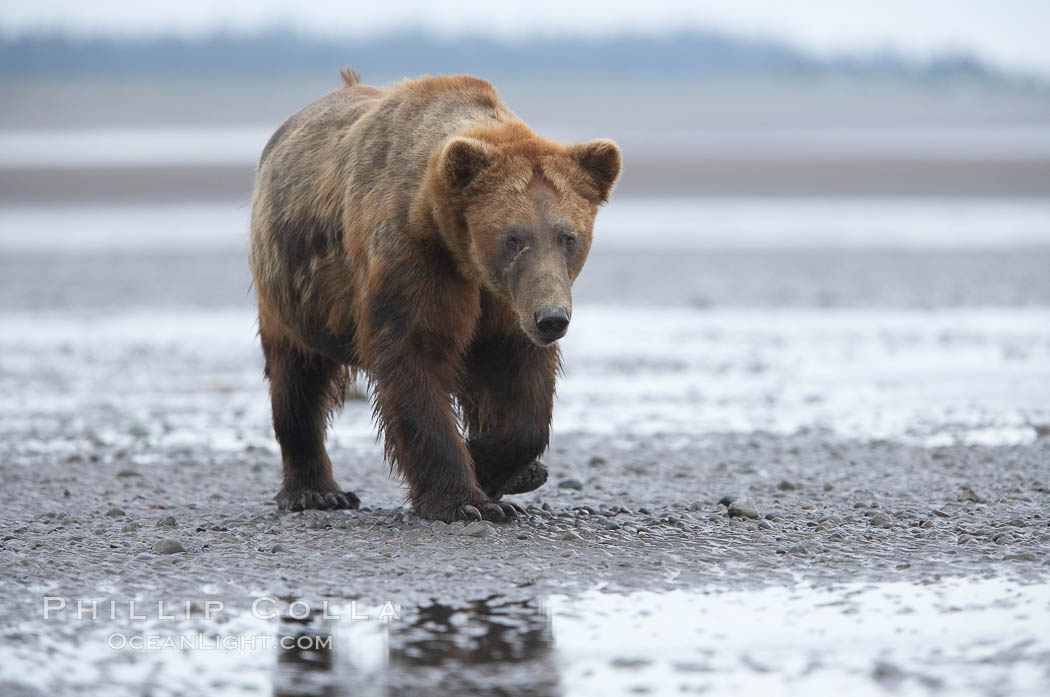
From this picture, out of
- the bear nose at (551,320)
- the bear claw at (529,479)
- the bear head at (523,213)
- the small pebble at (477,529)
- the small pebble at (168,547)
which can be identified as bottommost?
the small pebble at (168,547)

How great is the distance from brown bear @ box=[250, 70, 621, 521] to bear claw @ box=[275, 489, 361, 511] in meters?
0.01

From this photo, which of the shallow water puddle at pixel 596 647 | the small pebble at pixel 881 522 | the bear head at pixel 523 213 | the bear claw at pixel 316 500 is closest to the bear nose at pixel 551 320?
the bear head at pixel 523 213

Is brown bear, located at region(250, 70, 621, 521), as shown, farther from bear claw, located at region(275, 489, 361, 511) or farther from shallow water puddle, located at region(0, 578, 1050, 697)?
shallow water puddle, located at region(0, 578, 1050, 697)

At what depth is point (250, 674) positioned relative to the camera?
3.94 metres

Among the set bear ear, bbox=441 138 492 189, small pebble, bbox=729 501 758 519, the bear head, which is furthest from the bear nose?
small pebble, bbox=729 501 758 519

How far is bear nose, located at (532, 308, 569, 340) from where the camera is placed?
5090mm

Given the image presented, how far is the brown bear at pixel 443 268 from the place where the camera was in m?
5.36

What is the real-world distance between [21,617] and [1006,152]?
35.2 metres

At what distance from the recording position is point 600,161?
5.61 metres

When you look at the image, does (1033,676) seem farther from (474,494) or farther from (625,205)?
(625,205)

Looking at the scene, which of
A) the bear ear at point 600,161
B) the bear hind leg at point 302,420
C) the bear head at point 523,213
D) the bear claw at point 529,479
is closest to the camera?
the bear head at point 523,213

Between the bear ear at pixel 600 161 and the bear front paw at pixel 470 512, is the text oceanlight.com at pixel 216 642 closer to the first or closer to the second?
the bear front paw at pixel 470 512

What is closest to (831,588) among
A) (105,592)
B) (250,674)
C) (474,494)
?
(474,494)

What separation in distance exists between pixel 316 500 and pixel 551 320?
6.23 feet
